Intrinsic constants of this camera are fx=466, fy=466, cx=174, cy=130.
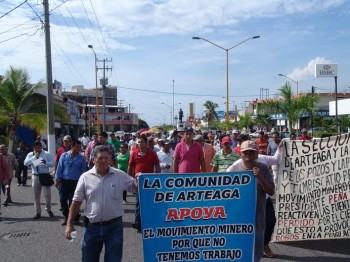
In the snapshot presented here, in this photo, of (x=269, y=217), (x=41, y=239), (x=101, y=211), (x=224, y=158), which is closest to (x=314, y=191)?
(x=269, y=217)

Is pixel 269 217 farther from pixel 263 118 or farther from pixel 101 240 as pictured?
pixel 263 118

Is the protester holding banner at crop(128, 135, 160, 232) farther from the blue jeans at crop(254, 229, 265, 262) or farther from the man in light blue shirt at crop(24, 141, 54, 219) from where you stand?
the blue jeans at crop(254, 229, 265, 262)

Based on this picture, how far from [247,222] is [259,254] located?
0.47 m

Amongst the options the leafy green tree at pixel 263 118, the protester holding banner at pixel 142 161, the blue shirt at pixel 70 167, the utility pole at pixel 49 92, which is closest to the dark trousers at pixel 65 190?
the blue shirt at pixel 70 167

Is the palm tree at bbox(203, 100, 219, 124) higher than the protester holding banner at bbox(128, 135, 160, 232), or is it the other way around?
the palm tree at bbox(203, 100, 219, 124)

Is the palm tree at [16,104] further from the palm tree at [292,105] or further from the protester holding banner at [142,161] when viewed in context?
the palm tree at [292,105]

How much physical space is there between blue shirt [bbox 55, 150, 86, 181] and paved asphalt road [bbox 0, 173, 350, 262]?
97 cm

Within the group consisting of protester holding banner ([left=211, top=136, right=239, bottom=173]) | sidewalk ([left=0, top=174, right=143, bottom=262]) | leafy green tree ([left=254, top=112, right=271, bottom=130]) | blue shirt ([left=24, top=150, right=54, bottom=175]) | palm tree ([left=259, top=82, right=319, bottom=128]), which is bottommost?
sidewalk ([left=0, top=174, right=143, bottom=262])

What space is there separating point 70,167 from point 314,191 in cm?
465

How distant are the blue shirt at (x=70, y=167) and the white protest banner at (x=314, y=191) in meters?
4.03

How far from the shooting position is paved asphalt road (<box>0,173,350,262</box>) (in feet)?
21.8

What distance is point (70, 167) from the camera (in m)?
9.12

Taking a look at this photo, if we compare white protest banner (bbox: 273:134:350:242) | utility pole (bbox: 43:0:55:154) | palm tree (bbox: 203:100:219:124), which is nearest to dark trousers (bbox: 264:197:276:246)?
white protest banner (bbox: 273:134:350:242)

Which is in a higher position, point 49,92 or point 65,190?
point 49,92
